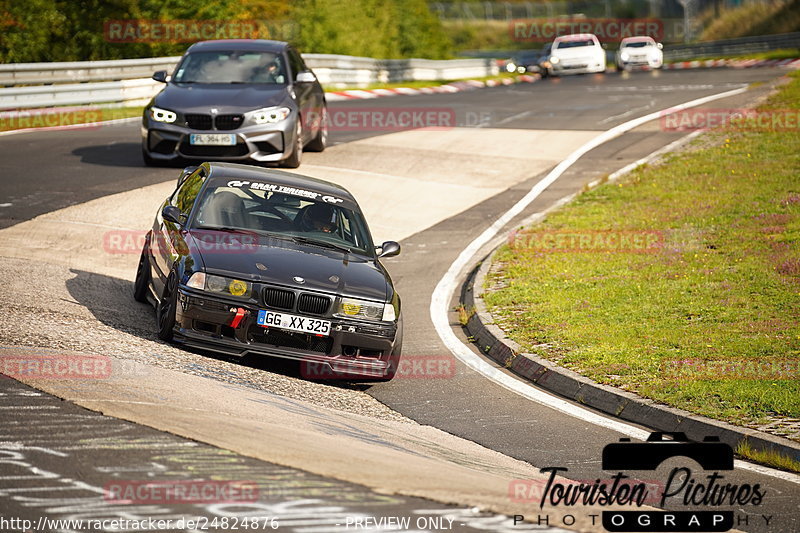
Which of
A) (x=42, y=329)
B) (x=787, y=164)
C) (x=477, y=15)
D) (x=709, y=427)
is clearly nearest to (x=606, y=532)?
(x=709, y=427)

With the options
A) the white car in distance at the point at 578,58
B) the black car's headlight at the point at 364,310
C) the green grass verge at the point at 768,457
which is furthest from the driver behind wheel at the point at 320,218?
the white car in distance at the point at 578,58

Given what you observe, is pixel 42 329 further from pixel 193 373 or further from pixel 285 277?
pixel 285 277

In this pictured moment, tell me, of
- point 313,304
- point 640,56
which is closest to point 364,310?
point 313,304

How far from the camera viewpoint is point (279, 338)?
9016 millimetres

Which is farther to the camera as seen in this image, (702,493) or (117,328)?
(117,328)

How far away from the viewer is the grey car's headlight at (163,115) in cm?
1667

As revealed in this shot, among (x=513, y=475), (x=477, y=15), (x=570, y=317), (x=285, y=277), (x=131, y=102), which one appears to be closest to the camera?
(x=513, y=475)

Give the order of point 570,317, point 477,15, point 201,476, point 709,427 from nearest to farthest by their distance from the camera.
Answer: point 201,476 < point 709,427 < point 570,317 < point 477,15

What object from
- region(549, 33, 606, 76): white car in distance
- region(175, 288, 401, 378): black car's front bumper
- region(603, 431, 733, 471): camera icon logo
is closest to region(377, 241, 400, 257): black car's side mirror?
region(175, 288, 401, 378): black car's front bumper

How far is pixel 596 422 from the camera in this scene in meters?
8.71

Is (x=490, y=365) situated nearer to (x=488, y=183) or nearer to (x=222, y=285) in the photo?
(x=222, y=285)

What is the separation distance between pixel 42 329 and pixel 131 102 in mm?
19564

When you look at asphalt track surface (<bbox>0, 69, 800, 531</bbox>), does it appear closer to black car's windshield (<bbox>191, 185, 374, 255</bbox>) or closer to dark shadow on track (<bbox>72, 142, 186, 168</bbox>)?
dark shadow on track (<bbox>72, 142, 186, 168</bbox>)

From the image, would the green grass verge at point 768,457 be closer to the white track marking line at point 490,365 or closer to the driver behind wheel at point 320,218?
the white track marking line at point 490,365
